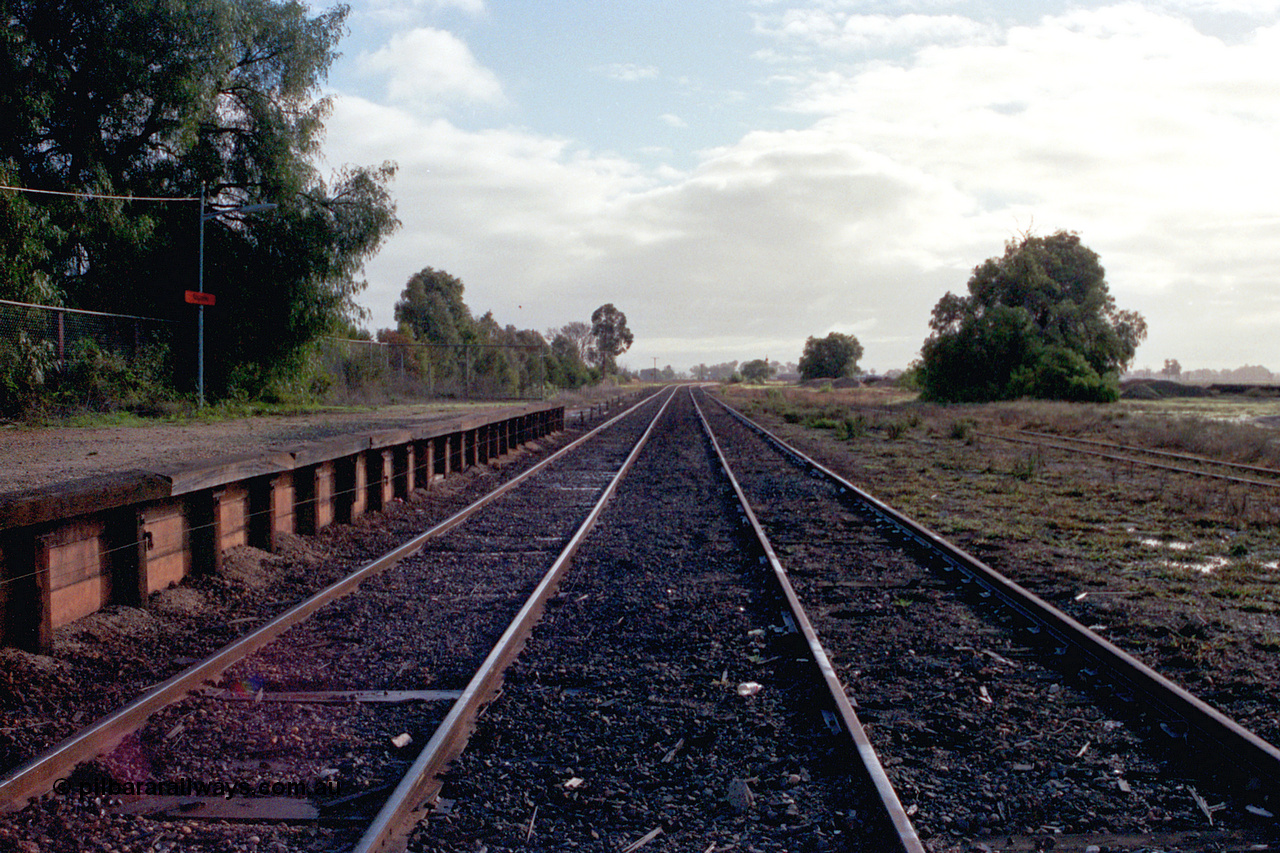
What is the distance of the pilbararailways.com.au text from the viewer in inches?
145

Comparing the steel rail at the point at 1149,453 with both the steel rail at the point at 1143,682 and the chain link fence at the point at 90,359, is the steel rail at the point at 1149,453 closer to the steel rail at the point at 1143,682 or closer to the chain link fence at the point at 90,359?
the steel rail at the point at 1143,682

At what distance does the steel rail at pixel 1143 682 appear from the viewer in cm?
377

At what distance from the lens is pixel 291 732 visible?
14.2 feet

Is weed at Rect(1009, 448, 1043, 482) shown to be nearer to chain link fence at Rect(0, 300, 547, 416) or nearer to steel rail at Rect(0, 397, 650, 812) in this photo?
steel rail at Rect(0, 397, 650, 812)

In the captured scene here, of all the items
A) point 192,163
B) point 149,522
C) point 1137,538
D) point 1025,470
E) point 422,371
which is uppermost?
point 192,163

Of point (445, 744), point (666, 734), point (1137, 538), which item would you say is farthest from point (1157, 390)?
point (445, 744)

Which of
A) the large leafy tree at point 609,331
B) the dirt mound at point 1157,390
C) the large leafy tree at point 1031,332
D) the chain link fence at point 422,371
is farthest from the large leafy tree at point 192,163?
the large leafy tree at point 609,331

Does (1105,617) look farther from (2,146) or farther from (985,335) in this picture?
(985,335)

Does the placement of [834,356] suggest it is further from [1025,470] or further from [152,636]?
[152,636]

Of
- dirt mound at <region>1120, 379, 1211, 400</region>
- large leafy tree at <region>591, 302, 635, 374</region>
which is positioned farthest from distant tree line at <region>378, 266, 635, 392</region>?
dirt mound at <region>1120, 379, 1211, 400</region>

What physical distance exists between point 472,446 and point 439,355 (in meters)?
30.9

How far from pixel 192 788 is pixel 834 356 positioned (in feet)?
451

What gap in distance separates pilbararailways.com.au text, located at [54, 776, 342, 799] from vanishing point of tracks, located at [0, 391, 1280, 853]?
0.01 metres

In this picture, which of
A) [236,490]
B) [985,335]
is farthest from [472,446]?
[985,335]
